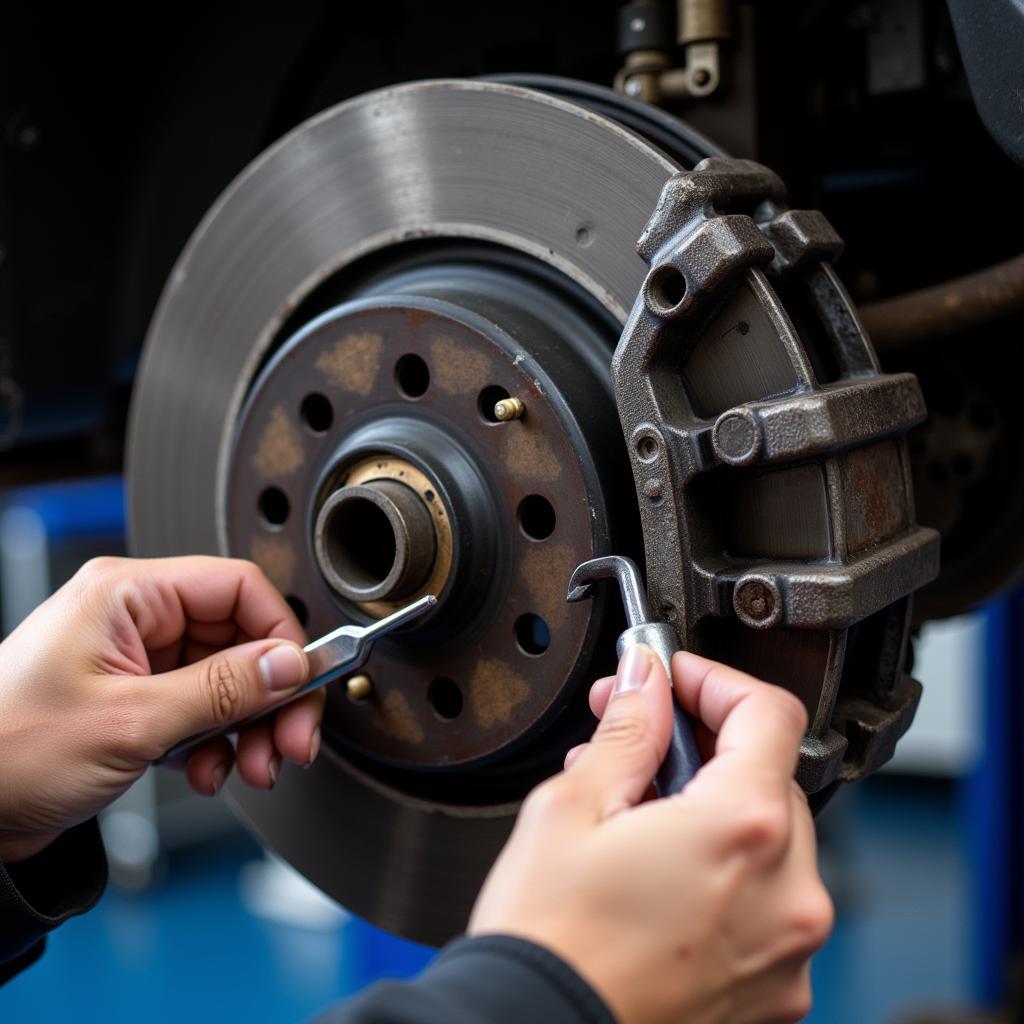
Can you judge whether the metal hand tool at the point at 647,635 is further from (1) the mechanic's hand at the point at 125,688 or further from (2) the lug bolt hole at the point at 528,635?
(1) the mechanic's hand at the point at 125,688


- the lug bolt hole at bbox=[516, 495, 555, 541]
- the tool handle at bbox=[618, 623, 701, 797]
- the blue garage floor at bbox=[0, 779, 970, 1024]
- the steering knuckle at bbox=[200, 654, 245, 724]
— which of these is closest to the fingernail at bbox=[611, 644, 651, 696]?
the tool handle at bbox=[618, 623, 701, 797]

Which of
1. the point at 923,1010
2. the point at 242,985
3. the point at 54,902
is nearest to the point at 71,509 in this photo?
the point at 242,985

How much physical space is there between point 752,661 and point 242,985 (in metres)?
2.48

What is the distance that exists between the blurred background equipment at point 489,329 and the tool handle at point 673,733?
3cm

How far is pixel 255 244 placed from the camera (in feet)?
Result: 2.40

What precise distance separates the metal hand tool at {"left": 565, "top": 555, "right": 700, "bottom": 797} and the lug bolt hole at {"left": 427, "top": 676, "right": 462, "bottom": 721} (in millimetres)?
108

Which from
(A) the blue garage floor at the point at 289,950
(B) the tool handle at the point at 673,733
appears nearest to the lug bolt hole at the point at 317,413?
(B) the tool handle at the point at 673,733

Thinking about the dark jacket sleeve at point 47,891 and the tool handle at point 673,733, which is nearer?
the tool handle at point 673,733

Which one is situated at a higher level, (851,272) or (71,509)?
(851,272)

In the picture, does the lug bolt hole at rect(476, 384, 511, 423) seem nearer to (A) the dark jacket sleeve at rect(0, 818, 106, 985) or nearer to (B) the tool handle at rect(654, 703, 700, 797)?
(B) the tool handle at rect(654, 703, 700, 797)

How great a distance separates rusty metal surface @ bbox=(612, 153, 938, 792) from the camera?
515mm

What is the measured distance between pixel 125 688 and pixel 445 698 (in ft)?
0.56

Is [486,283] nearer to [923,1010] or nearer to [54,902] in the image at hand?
[54,902]

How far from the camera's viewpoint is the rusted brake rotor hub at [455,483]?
0.58 meters
